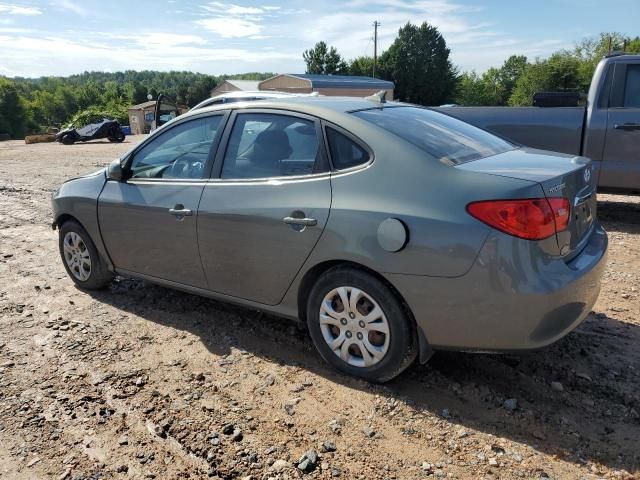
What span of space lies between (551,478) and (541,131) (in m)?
5.57

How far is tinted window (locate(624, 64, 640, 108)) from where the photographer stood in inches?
266

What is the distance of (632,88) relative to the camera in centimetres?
679

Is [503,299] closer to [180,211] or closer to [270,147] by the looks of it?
[270,147]

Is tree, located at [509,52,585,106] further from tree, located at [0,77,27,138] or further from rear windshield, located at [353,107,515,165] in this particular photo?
tree, located at [0,77,27,138]

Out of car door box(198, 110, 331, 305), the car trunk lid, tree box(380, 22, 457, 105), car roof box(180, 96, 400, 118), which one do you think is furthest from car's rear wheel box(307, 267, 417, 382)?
tree box(380, 22, 457, 105)

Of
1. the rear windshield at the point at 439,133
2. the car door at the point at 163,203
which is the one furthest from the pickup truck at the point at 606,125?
the car door at the point at 163,203

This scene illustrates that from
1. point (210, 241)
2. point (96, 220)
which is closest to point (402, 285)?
point (210, 241)

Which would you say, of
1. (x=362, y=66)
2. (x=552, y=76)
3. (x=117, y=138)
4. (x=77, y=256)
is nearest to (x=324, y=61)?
(x=362, y=66)

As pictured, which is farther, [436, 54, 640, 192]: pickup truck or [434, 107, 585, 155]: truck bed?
[434, 107, 585, 155]: truck bed

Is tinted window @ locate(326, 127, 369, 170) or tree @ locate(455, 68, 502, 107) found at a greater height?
tree @ locate(455, 68, 502, 107)

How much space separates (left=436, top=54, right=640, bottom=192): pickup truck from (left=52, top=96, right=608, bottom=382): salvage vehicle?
145 inches

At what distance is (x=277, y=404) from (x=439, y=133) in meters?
1.95

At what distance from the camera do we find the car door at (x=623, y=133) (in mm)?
6672

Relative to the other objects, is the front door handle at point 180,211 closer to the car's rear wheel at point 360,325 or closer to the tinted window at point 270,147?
the tinted window at point 270,147
